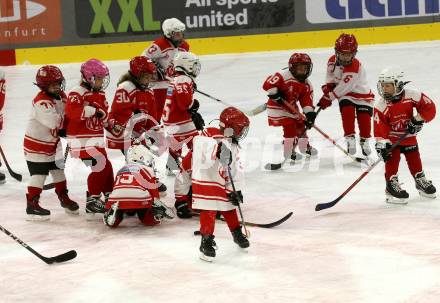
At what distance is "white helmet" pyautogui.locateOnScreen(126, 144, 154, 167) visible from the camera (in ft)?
16.7

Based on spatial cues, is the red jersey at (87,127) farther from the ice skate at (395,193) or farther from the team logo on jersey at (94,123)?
the ice skate at (395,193)

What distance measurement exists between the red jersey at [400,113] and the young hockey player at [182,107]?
4.02 feet

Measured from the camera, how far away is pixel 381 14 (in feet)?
32.9

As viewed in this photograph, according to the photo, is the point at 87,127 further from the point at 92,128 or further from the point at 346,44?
the point at 346,44

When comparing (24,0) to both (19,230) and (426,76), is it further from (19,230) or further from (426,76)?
(19,230)

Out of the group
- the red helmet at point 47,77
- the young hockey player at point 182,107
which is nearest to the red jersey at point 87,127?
the red helmet at point 47,77

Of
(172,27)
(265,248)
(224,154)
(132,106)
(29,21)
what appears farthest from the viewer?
(29,21)

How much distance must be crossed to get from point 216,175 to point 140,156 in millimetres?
944

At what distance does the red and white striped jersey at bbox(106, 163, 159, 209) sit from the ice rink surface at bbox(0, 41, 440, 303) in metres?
0.16

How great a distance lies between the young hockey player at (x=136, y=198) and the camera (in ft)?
15.9

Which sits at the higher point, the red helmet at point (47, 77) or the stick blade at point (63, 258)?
the red helmet at point (47, 77)

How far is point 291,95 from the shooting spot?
245 inches

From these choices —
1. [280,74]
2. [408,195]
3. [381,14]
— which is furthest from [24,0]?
[408,195]

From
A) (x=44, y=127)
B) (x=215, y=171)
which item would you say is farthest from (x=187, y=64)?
(x=215, y=171)
